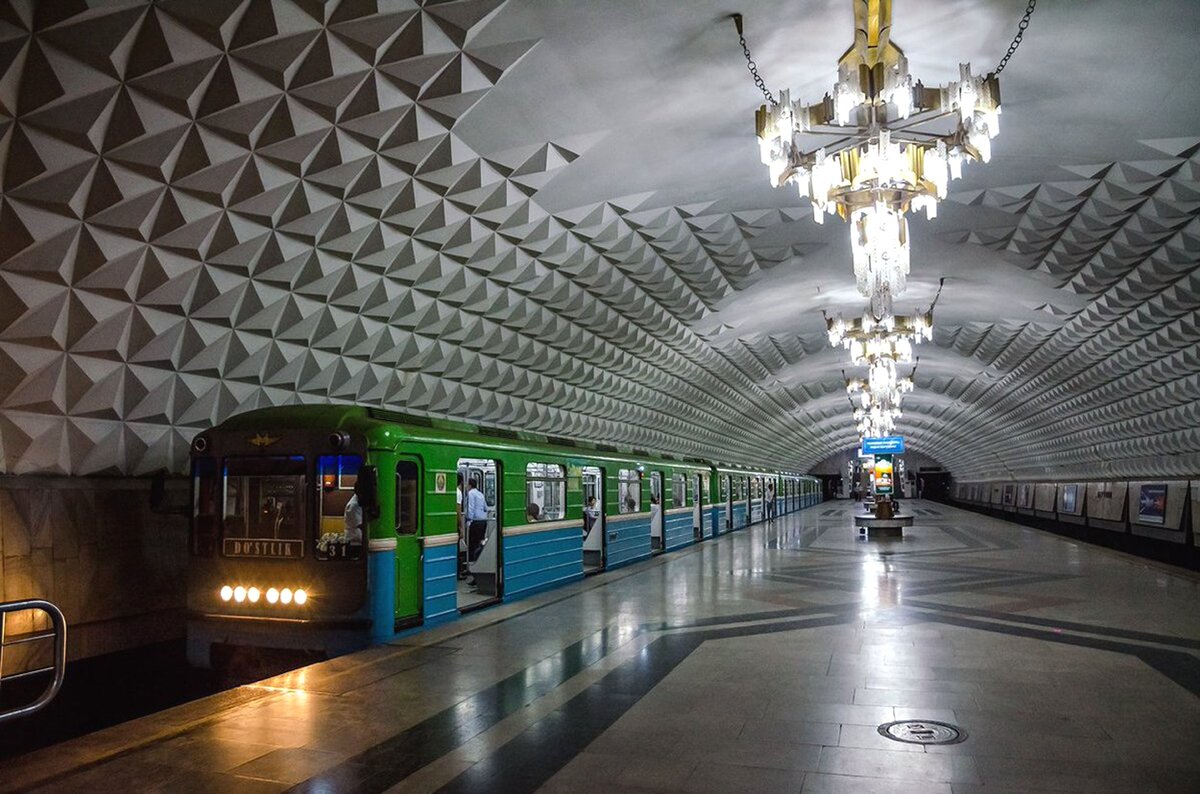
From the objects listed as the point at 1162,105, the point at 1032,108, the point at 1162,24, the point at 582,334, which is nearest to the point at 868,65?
the point at 1162,24

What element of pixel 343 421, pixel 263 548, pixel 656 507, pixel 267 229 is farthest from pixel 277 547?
pixel 656 507

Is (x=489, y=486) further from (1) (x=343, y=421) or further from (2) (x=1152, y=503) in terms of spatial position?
(2) (x=1152, y=503)

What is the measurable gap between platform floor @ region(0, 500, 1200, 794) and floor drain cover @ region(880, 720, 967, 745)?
0.32 ft

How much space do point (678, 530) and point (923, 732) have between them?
16.3 meters

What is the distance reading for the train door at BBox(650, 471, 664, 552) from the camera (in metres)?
19.9

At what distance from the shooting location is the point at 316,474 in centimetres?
867

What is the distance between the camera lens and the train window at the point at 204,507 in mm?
8891

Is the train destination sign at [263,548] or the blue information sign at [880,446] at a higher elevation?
the blue information sign at [880,446]

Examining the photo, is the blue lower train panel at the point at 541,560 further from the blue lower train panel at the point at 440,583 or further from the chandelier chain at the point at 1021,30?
the chandelier chain at the point at 1021,30

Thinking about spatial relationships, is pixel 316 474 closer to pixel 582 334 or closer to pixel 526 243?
pixel 526 243

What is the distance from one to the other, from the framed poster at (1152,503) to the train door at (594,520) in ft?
45.2

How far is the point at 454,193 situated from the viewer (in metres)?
12.1

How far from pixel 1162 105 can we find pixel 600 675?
10.3 metres

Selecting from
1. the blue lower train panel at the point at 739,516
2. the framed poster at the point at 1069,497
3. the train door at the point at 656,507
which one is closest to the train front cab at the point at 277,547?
the train door at the point at 656,507
